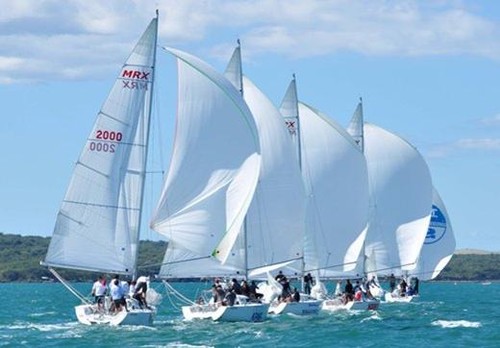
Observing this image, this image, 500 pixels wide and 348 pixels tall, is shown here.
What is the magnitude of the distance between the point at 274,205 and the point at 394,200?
24.3 m

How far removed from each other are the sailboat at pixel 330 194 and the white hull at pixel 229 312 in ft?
44.6

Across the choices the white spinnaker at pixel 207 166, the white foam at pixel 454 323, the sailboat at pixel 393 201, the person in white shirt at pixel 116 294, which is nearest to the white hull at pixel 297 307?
the white foam at pixel 454 323

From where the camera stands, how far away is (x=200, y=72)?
5809 cm

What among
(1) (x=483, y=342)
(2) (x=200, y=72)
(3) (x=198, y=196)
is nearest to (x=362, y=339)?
(1) (x=483, y=342)

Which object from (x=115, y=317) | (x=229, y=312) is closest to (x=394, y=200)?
(x=229, y=312)

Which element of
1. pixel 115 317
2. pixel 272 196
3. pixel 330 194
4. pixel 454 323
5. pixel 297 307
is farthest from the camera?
pixel 330 194

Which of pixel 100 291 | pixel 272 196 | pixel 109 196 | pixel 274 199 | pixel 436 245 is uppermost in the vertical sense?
pixel 436 245

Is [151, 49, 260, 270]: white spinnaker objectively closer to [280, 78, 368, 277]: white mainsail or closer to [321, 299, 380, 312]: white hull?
[321, 299, 380, 312]: white hull

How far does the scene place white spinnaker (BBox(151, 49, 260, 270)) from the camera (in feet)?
188

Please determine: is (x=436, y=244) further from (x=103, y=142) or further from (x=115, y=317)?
(x=115, y=317)

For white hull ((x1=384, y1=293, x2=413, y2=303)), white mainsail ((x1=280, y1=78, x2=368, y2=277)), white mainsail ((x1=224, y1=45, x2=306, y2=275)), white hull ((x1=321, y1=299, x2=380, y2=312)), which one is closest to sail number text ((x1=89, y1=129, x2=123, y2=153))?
white mainsail ((x1=224, y1=45, x2=306, y2=275))

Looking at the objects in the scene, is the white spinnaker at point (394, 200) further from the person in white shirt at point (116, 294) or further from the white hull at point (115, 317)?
the person in white shirt at point (116, 294)

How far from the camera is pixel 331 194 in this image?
244 ft

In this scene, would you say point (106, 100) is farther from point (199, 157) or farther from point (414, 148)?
point (414, 148)
